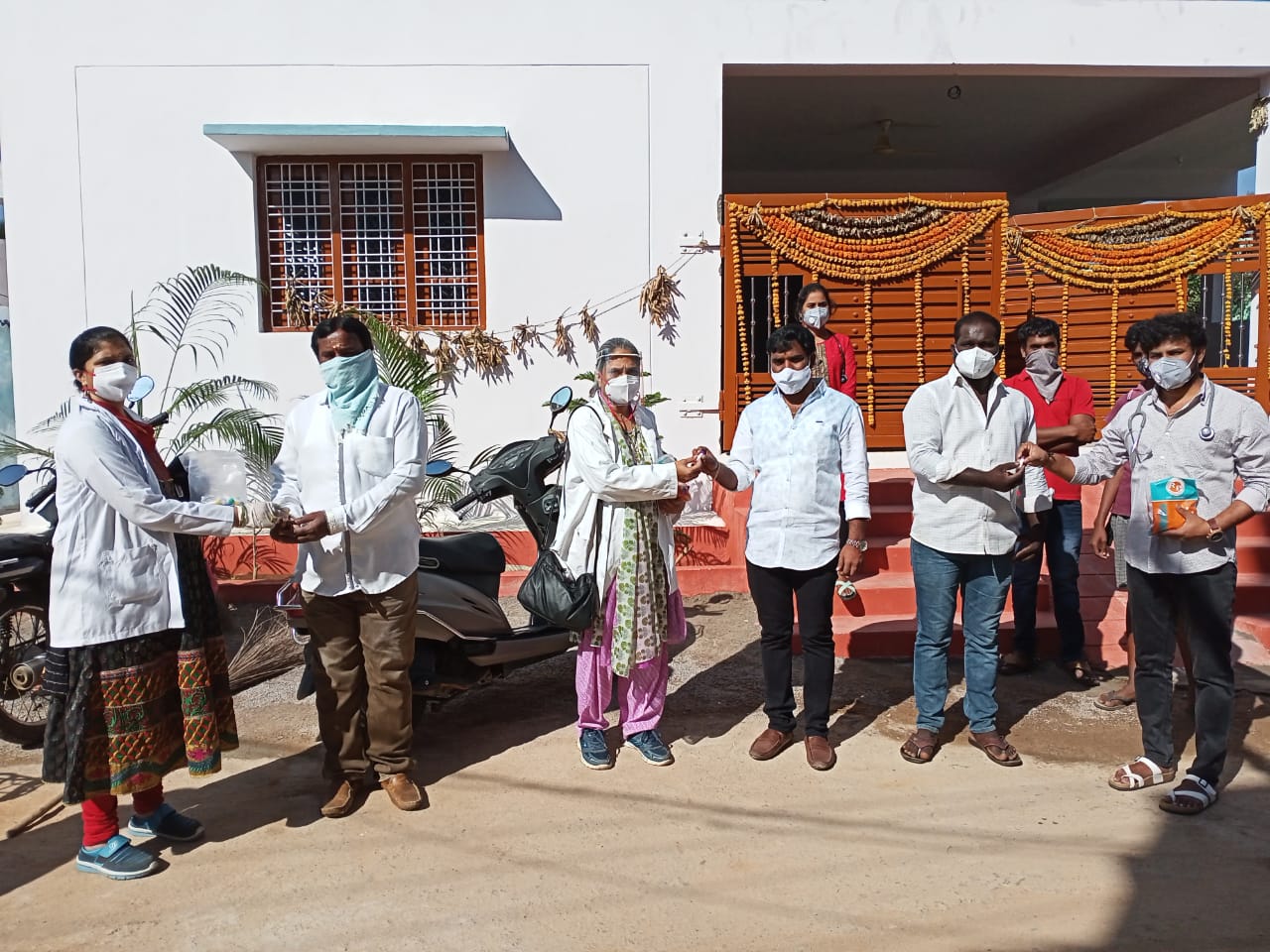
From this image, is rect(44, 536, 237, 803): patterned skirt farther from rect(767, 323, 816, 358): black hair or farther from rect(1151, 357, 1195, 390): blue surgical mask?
rect(1151, 357, 1195, 390): blue surgical mask

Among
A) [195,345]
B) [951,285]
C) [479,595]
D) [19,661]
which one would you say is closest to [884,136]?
[951,285]

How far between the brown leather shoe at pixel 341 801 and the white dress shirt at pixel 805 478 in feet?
5.92

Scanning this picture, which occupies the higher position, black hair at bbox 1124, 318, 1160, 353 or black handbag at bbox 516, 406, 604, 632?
black hair at bbox 1124, 318, 1160, 353

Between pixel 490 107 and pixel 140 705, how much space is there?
5.83 meters

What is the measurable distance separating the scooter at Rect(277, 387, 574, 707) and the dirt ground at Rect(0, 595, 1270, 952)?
1.09 ft

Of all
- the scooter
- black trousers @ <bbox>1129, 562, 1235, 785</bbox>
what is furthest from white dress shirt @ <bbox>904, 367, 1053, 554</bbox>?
the scooter

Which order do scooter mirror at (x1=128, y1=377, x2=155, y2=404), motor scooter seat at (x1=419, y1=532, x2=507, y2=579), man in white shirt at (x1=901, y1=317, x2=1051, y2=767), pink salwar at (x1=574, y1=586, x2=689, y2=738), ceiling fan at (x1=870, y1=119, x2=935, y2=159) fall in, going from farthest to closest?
ceiling fan at (x1=870, y1=119, x2=935, y2=159) < motor scooter seat at (x1=419, y1=532, x2=507, y2=579) < pink salwar at (x1=574, y1=586, x2=689, y2=738) < man in white shirt at (x1=901, y1=317, x2=1051, y2=767) < scooter mirror at (x1=128, y1=377, x2=155, y2=404)

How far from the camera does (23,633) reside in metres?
4.45

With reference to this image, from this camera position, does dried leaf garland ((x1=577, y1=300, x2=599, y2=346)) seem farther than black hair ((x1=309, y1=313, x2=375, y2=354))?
Yes

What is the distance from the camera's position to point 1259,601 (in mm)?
5906

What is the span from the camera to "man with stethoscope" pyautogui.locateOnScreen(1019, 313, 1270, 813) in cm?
360

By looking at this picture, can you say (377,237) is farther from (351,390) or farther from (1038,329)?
(1038,329)

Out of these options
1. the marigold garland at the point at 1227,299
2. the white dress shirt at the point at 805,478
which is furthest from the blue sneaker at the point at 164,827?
the marigold garland at the point at 1227,299

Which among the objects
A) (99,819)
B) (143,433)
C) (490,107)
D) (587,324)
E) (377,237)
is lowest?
(99,819)
